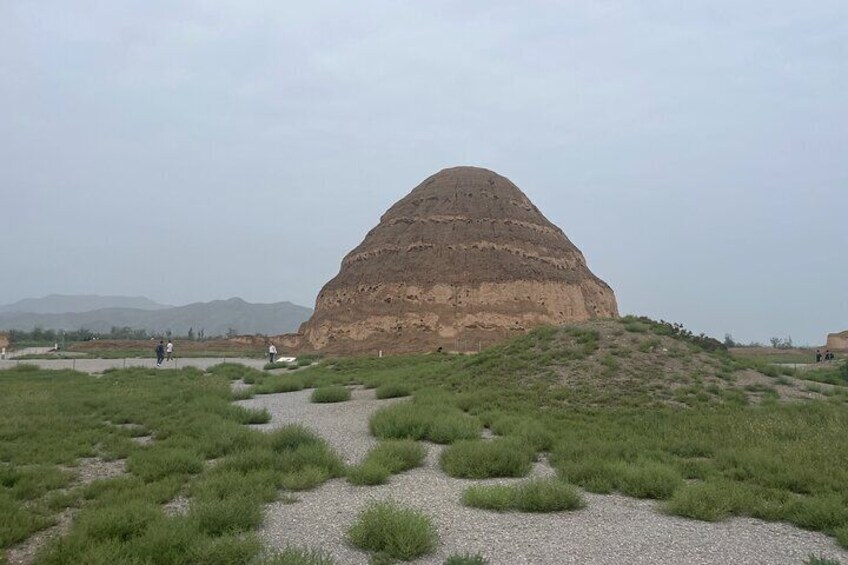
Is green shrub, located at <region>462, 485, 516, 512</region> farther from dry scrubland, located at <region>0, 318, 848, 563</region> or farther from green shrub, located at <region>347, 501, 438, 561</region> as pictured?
green shrub, located at <region>347, 501, 438, 561</region>

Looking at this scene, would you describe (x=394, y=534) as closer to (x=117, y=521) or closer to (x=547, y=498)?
(x=547, y=498)

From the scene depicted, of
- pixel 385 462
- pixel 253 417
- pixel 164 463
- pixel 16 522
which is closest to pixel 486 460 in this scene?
pixel 385 462

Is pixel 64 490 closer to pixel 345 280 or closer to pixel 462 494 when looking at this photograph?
pixel 462 494

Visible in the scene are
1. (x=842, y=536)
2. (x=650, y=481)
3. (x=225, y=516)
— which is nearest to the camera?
(x=842, y=536)

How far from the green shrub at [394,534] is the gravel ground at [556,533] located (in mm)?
126

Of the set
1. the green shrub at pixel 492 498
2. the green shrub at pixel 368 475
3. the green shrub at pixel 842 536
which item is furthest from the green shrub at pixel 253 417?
the green shrub at pixel 842 536

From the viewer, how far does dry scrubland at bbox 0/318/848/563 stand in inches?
231

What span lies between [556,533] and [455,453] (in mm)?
3228

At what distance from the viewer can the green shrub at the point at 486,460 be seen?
344 inches

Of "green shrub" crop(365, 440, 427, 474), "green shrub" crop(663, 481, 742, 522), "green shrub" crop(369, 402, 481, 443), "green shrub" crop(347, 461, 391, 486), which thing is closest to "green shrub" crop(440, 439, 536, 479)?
"green shrub" crop(365, 440, 427, 474)

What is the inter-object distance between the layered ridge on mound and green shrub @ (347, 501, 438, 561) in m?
45.6

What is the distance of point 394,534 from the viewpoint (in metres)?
5.65

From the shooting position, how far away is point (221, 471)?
27.4 feet

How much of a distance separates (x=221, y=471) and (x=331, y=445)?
2.80 metres
